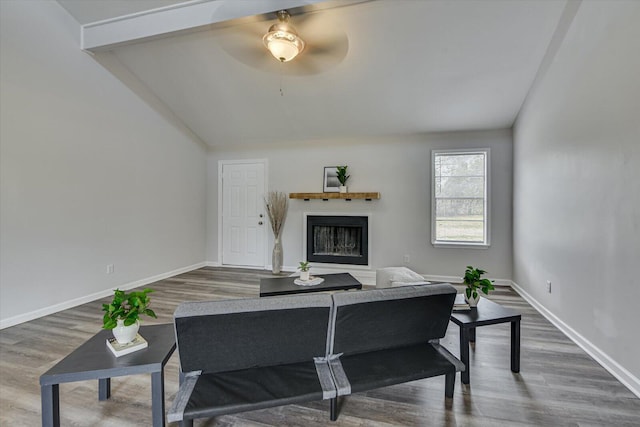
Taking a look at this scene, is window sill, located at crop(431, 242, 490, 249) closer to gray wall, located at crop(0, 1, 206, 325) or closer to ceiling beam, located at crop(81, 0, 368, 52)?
ceiling beam, located at crop(81, 0, 368, 52)

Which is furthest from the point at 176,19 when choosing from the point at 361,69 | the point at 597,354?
the point at 597,354

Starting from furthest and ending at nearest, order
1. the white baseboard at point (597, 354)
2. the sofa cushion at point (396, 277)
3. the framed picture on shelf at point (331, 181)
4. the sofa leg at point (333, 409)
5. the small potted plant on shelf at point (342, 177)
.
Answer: the framed picture on shelf at point (331, 181) < the small potted plant on shelf at point (342, 177) < the sofa cushion at point (396, 277) < the white baseboard at point (597, 354) < the sofa leg at point (333, 409)

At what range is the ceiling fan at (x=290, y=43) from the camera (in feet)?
9.15

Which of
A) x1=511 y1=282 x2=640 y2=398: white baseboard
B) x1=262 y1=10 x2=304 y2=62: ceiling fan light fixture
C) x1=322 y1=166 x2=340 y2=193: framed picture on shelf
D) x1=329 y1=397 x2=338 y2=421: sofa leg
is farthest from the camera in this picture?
x1=322 y1=166 x2=340 y2=193: framed picture on shelf

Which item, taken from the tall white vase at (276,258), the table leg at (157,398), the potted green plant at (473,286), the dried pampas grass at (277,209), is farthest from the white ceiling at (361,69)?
the table leg at (157,398)

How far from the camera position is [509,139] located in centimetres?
447

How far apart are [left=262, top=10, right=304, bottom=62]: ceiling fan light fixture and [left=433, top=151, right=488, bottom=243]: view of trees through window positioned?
295 cm

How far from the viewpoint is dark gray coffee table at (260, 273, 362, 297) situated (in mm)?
3004

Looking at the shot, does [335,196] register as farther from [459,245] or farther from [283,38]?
[283,38]

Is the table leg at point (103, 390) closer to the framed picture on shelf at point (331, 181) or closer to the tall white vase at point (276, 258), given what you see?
the tall white vase at point (276, 258)

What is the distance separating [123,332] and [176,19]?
3.21m

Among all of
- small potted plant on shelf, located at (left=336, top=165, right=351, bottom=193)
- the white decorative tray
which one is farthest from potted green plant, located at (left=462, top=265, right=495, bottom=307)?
small potted plant on shelf, located at (left=336, top=165, right=351, bottom=193)

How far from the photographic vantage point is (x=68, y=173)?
3.49m

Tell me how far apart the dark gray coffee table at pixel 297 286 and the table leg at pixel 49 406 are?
1.70 metres
